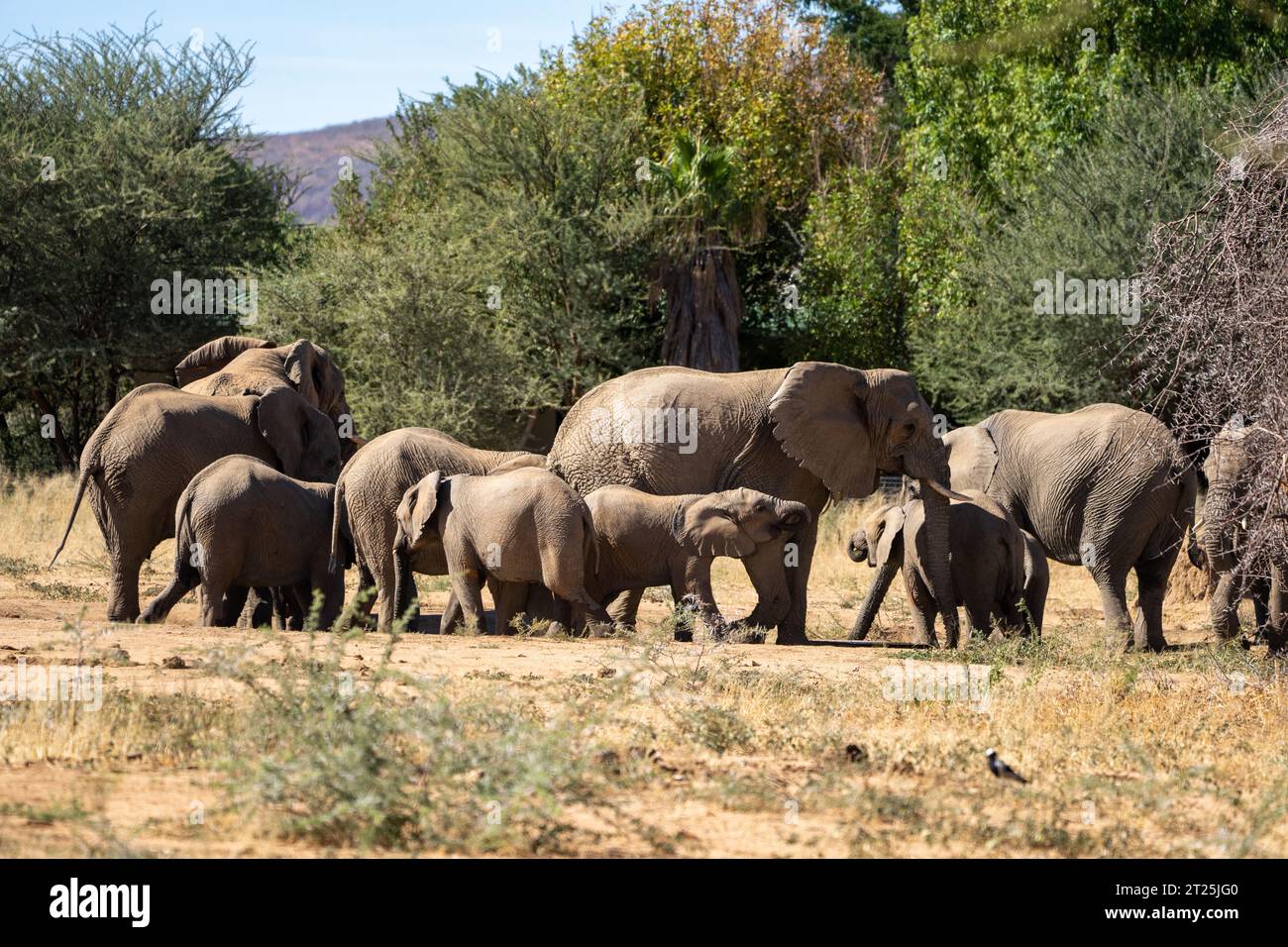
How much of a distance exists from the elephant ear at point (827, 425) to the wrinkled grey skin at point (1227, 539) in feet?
9.31

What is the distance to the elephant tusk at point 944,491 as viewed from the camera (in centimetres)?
1395

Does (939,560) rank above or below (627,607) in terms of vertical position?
above

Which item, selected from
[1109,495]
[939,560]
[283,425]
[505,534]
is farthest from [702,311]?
[505,534]

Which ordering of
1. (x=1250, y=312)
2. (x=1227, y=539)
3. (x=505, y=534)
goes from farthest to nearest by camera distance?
1. (x=1227, y=539)
2. (x=505, y=534)
3. (x=1250, y=312)

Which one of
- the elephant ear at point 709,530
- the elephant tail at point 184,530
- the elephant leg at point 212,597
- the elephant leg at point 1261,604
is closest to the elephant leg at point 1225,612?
the elephant leg at point 1261,604

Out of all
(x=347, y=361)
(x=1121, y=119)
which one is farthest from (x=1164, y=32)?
(x=347, y=361)

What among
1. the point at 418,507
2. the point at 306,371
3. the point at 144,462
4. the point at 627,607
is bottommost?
the point at 627,607

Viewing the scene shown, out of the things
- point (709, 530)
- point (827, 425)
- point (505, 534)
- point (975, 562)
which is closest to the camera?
point (505, 534)

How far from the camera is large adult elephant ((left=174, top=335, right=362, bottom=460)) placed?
55.9 feet

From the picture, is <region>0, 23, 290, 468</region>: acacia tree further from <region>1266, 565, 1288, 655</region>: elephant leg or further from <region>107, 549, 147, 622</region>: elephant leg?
<region>1266, 565, 1288, 655</region>: elephant leg

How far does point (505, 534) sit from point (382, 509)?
5.71 feet

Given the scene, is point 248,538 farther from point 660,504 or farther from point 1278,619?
point 1278,619

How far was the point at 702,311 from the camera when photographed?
30.5 m
